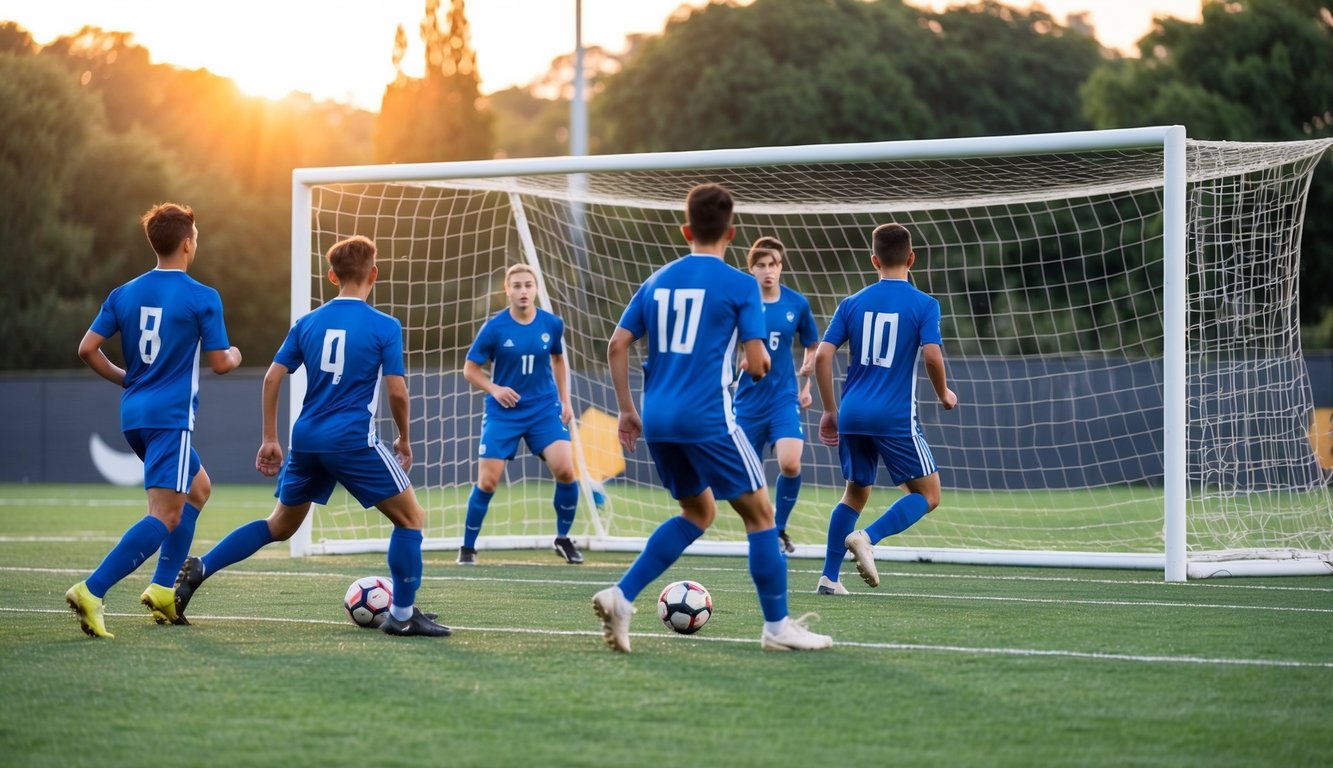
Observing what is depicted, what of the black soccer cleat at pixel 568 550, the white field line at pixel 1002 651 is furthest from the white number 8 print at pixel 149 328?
the black soccer cleat at pixel 568 550

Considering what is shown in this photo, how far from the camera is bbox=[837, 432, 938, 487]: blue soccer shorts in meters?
7.32

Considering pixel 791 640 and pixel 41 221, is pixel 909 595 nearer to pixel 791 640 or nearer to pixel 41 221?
pixel 791 640

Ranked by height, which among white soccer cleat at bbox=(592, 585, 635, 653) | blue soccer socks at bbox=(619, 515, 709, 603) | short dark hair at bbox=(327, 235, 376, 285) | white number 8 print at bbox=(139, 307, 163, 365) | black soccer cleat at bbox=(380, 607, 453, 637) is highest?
short dark hair at bbox=(327, 235, 376, 285)

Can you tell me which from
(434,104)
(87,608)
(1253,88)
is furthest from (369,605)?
(434,104)

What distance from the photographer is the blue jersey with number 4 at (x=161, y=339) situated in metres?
6.16

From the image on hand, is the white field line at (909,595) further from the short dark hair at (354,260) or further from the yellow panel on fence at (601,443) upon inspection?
the yellow panel on fence at (601,443)

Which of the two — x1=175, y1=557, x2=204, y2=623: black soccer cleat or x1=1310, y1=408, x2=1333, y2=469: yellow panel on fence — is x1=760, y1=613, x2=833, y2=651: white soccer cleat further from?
x1=1310, y1=408, x2=1333, y2=469: yellow panel on fence

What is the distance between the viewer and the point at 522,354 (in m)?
9.63

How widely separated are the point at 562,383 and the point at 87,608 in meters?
4.18

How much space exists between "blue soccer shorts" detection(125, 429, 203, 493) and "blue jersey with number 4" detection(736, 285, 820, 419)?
12.1 ft

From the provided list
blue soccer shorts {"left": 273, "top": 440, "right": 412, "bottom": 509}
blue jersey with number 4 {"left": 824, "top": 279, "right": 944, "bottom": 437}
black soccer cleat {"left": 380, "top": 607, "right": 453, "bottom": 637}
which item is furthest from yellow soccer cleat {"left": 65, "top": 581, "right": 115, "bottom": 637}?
blue jersey with number 4 {"left": 824, "top": 279, "right": 944, "bottom": 437}

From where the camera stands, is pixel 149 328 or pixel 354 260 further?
pixel 149 328

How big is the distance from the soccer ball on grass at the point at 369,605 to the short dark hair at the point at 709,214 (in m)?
2.14

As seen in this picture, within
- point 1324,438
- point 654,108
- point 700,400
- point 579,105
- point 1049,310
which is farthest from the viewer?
point 654,108
